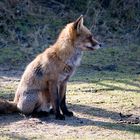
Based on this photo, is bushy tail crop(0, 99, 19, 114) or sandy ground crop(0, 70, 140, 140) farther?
bushy tail crop(0, 99, 19, 114)

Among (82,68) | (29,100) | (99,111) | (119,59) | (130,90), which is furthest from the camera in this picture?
(119,59)

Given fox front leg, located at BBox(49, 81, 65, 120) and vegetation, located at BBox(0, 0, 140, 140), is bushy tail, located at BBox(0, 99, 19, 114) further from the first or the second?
fox front leg, located at BBox(49, 81, 65, 120)

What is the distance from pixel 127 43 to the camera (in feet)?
52.5

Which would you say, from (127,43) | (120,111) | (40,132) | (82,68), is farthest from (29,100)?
(127,43)

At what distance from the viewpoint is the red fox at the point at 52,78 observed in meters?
8.13

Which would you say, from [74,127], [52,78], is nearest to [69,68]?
[52,78]

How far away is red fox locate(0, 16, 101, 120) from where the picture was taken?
8.13m

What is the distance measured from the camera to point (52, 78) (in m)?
8.12

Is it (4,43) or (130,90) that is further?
(4,43)

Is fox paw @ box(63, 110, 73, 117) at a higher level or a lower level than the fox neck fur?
lower

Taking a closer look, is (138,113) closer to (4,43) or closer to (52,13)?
(4,43)

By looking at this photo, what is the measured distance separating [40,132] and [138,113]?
6.22 ft

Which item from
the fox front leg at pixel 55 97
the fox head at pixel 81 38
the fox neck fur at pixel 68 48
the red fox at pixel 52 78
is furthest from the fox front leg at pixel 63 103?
the fox head at pixel 81 38

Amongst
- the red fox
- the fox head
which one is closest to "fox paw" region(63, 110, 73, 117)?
the red fox
